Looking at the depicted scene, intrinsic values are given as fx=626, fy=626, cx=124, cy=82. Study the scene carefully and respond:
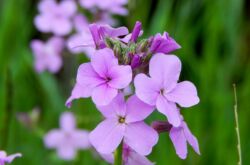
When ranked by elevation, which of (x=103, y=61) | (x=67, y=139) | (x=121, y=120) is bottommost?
(x=67, y=139)

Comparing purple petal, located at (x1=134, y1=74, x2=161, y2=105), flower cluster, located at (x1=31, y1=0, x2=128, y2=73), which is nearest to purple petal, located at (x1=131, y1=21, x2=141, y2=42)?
purple petal, located at (x1=134, y1=74, x2=161, y2=105)

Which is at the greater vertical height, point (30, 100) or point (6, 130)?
point (6, 130)

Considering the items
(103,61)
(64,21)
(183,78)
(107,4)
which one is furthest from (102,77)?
(183,78)

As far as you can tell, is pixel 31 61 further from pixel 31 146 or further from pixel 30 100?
pixel 31 146

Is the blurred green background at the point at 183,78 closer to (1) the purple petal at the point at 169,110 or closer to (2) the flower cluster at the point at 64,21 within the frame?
(2) the flower cluster at the point at 64,21

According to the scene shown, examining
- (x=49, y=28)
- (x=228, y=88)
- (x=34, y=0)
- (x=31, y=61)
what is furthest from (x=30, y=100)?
(x=34, y=0)

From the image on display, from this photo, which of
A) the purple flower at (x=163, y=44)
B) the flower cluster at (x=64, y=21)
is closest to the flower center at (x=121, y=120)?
the purple flower at (x=163, y=44)

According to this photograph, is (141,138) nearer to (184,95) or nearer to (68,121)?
(184,95)
